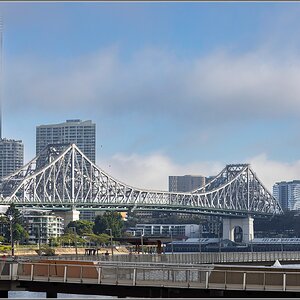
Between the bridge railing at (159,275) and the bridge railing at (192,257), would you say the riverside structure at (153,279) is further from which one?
the bridge railing at (192,257)

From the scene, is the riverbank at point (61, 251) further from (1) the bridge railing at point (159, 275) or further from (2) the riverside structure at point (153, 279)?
(1) the bridge railing at point (159, 275)

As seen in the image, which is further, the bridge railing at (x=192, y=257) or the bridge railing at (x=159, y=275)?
the bridge railing at (x=192, y=257)

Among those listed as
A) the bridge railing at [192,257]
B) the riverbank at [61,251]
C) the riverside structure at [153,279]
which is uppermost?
the riverside structure at [153,279]

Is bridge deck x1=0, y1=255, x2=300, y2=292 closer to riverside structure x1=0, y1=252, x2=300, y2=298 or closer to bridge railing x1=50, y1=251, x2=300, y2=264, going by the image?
riverside structure x1=0, y1=252, x2=300, y2=298

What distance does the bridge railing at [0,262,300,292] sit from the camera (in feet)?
172

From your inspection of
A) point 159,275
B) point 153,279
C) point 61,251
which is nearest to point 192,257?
point 61,251

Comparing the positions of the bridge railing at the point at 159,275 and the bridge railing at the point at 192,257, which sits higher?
the bridge railing at the point at 159,275

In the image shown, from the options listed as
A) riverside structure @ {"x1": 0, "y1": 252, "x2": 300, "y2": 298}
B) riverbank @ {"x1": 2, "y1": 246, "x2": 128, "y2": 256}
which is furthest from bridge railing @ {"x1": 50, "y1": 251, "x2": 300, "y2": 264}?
riverside structure @ {"x1": 0, "y1": 252, "x2": 300, "y2": 298}

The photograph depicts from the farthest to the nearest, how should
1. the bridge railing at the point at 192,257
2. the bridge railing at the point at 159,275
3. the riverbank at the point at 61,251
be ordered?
the riverbank at the point at 61,251 < the bridge railing at the point at 192,257 < the bridge railing at the point at 159,275

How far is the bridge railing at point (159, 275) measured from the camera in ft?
172

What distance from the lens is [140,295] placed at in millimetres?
55312

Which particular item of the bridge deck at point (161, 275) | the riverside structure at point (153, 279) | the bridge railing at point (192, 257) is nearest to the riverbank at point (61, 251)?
the bridge railing at point (192, 257)

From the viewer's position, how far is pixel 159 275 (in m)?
55.4

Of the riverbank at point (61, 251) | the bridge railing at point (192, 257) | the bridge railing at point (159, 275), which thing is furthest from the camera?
the riverbank at point (61, 251)
